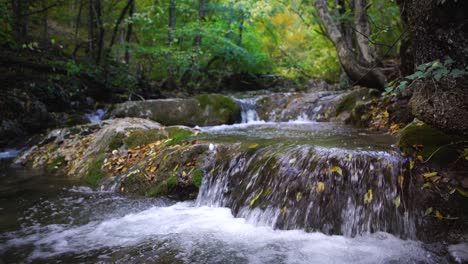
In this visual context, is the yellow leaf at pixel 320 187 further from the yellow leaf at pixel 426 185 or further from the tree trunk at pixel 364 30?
the tree trunk at pixel 364 30

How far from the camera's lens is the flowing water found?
306 centimetres

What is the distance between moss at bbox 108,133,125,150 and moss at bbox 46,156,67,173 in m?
1.46

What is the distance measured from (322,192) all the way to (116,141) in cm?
450

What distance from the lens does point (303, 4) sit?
1218 cm

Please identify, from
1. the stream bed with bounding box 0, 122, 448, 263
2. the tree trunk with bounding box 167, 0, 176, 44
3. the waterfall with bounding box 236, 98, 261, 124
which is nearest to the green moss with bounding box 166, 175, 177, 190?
the stream bed with bounding box 0, 122, 448, 263

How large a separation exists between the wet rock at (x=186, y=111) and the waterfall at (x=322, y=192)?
628cm

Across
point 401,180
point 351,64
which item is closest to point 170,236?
point 401,180

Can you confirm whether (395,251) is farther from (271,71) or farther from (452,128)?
(271,71)

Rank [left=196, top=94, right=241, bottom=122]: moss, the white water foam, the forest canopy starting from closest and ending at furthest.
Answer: the white water foam → [left=196, top=94, right=241, bottom=122]: moss → the forest canopy

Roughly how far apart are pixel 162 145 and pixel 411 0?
4351 millimetres

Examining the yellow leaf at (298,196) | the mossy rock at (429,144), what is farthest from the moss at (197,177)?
the mossy rock at (429,144)

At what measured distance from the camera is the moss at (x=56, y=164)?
7.14 metres

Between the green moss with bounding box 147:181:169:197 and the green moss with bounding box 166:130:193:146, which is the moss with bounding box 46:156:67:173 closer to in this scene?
the green moss with bounding box 166:130:193:146

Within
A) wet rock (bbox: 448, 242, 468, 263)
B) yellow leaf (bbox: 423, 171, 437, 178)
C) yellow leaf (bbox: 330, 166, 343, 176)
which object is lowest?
wet rock (bbox: 448, 242, 468, 263)
